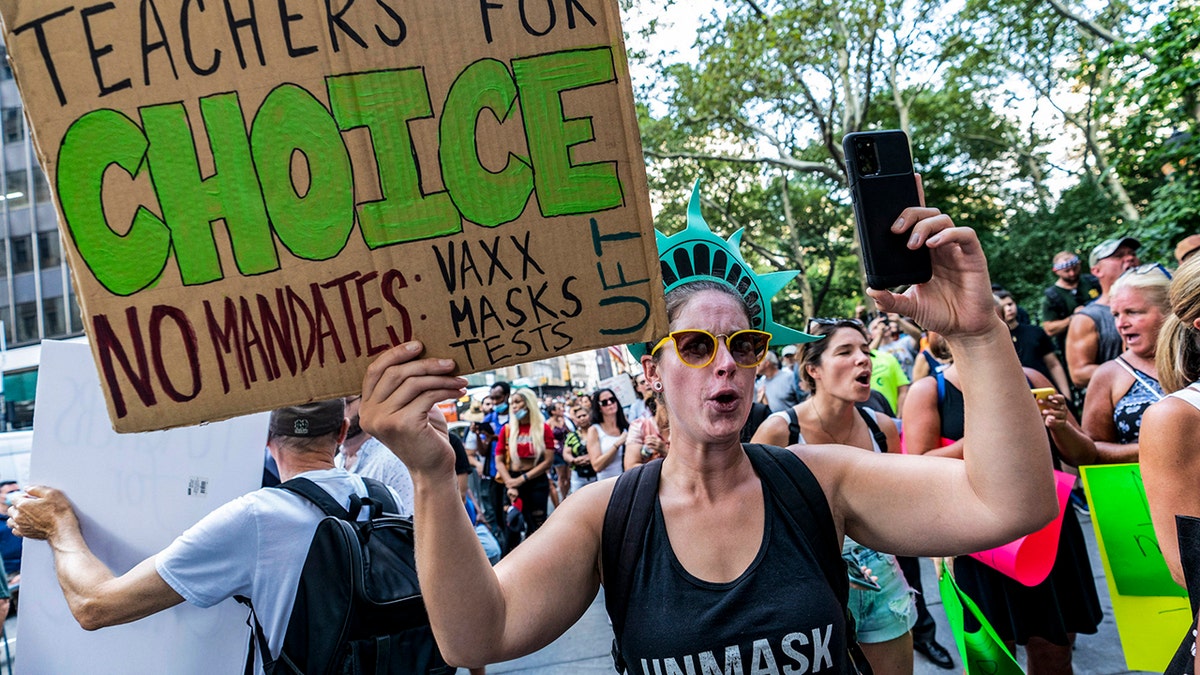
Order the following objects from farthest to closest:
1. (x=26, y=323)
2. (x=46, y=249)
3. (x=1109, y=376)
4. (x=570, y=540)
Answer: (x=26, y=323) → (x=46, y=249) → (x=1109, y=376) → (x=570, y=540)

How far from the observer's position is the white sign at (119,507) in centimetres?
228

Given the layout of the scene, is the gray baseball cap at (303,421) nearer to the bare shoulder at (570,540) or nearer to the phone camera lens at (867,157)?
the bare shoulder at (570,540)

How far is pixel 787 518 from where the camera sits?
1.83m

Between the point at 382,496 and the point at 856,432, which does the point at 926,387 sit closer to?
the point at 856,432

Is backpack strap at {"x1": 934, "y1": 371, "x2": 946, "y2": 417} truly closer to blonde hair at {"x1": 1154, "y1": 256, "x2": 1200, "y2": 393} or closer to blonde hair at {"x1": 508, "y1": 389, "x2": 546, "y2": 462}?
blonde hair at {"x1": 1154, "y1": 256, "x2": 1200, "y2": 393}

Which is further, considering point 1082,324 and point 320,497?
point 1082,324

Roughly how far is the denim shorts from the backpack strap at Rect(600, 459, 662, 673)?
1.36 meters

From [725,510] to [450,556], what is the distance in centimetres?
69

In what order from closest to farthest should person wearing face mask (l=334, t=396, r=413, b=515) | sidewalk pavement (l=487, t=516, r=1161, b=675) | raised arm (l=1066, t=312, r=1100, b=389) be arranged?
person wearing face mask (l=334, t=396, r=413, b=515), sidewalk pavement (l=487, t=516, r=1161, b=675), raised arm (l=1066, t=312, r=1100, b=389)

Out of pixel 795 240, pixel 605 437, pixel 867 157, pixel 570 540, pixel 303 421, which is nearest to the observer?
pixel 867 157

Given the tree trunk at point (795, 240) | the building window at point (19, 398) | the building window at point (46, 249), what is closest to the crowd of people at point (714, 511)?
the building window at point (19, 398)

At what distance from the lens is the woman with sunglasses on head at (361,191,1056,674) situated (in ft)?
4.92

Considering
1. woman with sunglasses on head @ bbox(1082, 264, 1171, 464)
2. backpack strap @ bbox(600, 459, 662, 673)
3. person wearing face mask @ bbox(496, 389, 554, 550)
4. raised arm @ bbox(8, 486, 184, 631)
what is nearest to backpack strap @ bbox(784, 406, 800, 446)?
woman with sunglasses on head @ bbox(1082, 264, 1171, 464)

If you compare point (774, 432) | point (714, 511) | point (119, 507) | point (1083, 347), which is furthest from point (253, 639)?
point (1083, 347)
